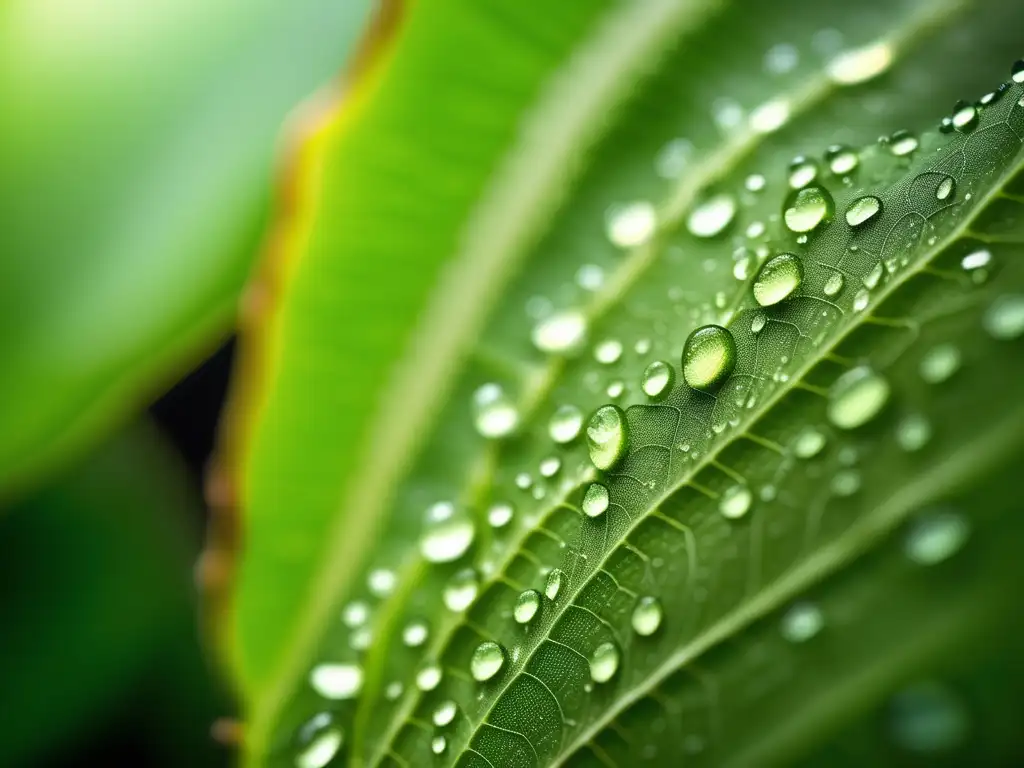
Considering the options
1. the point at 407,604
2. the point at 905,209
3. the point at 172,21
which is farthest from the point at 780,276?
the point at 172,21

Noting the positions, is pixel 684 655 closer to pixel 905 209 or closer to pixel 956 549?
pixel 956 549

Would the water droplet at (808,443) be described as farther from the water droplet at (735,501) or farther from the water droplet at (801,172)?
the water droplet at (801,172)

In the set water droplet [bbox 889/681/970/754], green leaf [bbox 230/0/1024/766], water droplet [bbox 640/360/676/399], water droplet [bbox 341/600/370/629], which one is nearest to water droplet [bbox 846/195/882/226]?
green leaf [bbox 230/0/1024/766]

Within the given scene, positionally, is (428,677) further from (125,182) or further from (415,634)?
(125,182)

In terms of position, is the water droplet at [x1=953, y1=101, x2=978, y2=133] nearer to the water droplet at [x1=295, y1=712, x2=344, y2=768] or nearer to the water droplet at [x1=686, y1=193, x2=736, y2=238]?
the water droplet at [x1=686, y1=193, x2=736, y2=238]

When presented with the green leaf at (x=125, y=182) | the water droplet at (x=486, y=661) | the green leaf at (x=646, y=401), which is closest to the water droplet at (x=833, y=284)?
the green leaf at (x=646, y=401)
